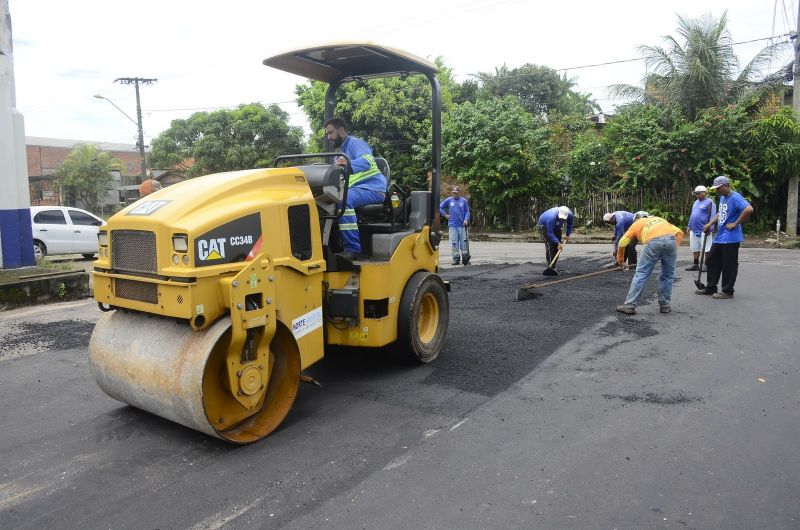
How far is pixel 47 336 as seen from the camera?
268 inches

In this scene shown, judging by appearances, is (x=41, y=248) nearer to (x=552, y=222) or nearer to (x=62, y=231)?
(x=62, y=231)

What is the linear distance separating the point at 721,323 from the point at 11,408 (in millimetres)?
6937

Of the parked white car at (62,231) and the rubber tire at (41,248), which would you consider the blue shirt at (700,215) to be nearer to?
the parked white car at (62,231)

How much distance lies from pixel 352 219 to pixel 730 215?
5887 millimetres

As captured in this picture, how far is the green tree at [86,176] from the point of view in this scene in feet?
129

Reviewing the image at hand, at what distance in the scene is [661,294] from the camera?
7.59 meters

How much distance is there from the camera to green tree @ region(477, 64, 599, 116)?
3916cm

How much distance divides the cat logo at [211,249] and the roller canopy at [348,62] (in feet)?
7.34

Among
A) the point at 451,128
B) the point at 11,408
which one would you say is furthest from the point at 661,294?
the point at 451,128

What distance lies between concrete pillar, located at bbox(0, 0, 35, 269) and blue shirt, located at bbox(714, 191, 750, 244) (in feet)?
33.1

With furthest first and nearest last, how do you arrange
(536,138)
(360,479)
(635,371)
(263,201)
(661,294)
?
(536,138), (661,294), (635,371), (263,201), (360,479)

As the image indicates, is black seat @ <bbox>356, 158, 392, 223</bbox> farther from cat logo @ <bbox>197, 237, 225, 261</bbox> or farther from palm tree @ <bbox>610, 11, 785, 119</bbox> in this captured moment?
palm tree @ <bbox>610, 11, 785, 119</bbox>

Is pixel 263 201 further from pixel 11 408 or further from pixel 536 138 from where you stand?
pixel 536 138

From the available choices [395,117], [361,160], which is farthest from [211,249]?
[395,117]
